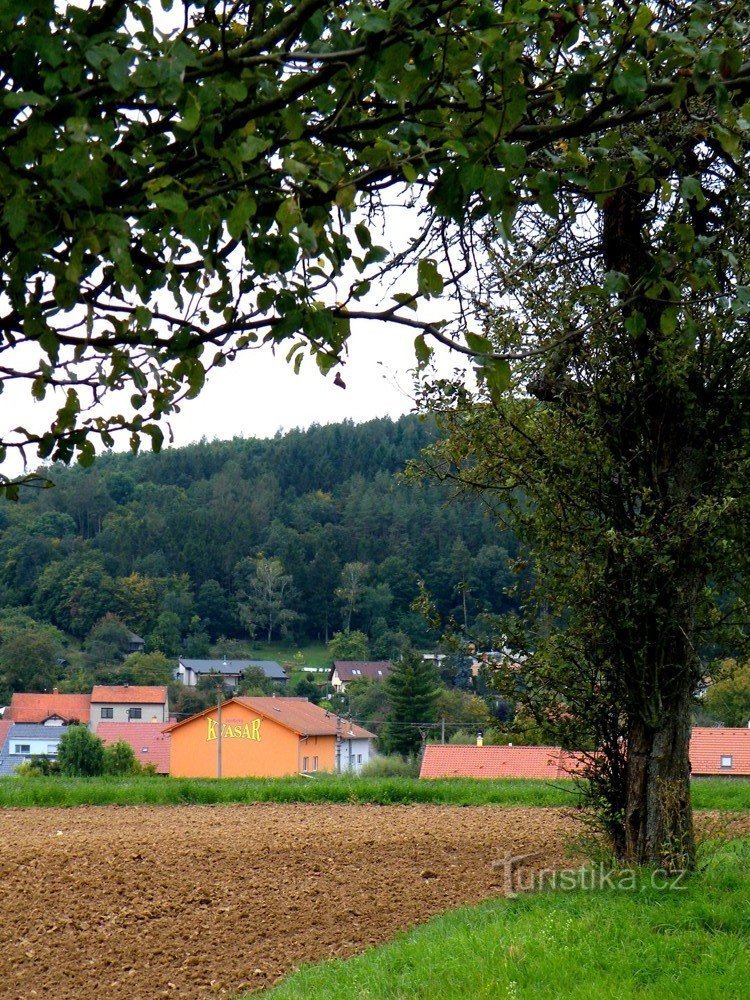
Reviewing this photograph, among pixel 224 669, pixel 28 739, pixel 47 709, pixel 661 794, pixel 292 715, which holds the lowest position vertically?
pixel 28 739

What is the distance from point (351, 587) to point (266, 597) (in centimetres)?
1584

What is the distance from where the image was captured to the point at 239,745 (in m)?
29.1

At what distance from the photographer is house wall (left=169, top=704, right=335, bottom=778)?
2908 centimetres

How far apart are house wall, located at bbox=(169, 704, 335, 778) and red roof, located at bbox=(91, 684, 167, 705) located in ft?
93.9

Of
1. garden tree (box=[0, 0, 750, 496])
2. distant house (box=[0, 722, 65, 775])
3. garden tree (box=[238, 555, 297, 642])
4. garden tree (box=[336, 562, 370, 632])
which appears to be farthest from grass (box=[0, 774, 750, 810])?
garden tree (box=[238, 555, 297, 642])

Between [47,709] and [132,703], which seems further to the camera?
[47,709]

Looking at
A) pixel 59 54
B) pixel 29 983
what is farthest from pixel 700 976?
pixel 59 54

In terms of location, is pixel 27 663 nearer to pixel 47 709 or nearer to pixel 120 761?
pixel 47 709

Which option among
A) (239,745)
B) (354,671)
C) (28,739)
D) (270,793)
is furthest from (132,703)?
(270,793)

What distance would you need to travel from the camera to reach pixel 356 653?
71.5 metres

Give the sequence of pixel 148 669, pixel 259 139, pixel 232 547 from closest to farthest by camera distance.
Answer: pixel 259 139
pixel 148 669
pixel 232 547

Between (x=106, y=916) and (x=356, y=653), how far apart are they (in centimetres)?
6468

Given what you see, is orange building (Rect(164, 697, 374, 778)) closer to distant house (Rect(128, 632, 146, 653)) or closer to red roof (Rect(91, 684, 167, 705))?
red roof (Rect(91, 684, 167, 705))

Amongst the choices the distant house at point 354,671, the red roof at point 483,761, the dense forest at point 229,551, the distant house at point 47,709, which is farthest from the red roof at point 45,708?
the red roof at point 483,761
